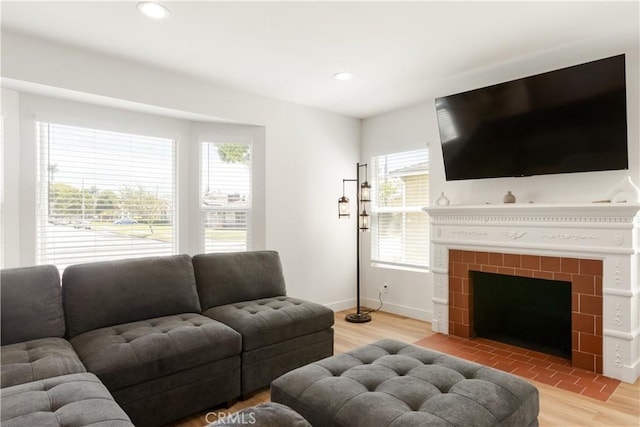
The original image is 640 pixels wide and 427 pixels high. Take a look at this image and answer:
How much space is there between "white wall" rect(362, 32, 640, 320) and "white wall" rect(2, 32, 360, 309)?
43 centimetres

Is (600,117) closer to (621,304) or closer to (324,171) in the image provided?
(621,304)

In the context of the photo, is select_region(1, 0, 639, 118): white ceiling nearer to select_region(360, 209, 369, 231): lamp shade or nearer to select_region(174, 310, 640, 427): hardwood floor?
select_region(360, 209, 369, 231): lamp shade

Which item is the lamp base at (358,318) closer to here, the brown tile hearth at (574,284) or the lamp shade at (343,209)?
the brown tile hearth at (574,284)

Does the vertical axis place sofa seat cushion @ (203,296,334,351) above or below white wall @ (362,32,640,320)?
below

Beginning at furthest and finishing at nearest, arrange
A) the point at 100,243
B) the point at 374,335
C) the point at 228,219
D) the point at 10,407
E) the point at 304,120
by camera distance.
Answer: the point at 304,120
the point at 228,219
the point at 374,335
the point at 100,243
the point at 10,407

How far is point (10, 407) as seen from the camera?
1336 millimetres

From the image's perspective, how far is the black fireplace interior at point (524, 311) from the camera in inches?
124

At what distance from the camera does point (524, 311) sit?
135 inches

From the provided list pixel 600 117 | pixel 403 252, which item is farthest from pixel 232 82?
pixel 600 117

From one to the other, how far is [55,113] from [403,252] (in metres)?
3.59

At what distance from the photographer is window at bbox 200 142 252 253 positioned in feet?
12.3

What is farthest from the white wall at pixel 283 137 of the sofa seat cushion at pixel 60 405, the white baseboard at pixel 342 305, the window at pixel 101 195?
the sofa seat cushion at pixel 60 405

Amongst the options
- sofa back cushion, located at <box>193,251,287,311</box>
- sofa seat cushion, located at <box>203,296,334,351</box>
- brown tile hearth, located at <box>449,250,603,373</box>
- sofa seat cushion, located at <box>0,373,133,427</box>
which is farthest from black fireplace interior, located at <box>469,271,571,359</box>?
sofa seat cushion, located at <box>0,373,133,427</box>

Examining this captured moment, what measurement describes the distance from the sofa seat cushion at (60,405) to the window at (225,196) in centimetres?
226
